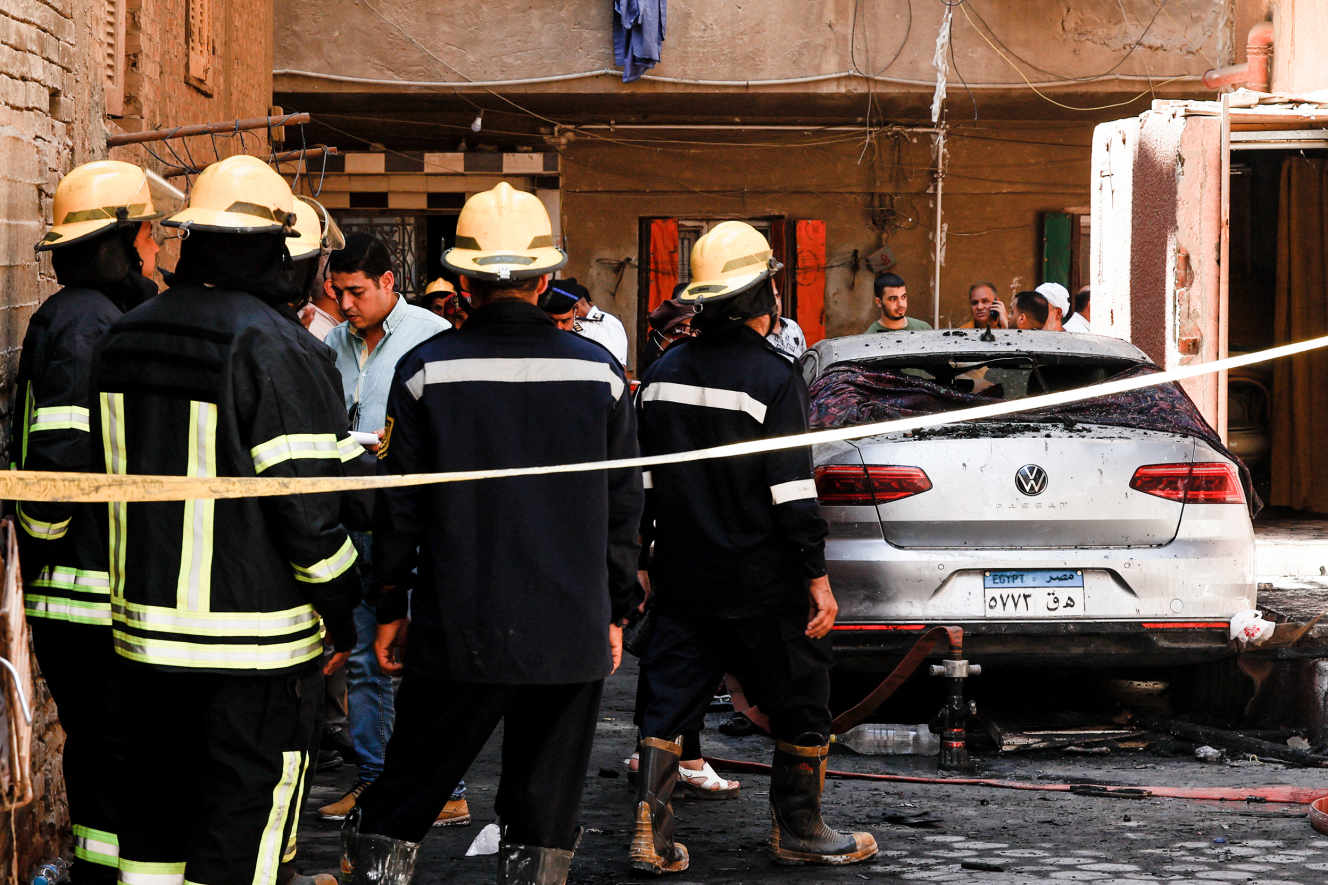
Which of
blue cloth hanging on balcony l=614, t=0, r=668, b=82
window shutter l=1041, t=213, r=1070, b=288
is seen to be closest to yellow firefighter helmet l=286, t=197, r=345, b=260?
blue cloth hanging on balcony l=614, t=0, r=668, b=82

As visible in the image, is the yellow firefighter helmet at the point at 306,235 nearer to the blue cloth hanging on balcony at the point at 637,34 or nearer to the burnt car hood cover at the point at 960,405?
→ the burnt car hood cover at the point at 960,405

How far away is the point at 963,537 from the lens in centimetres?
673

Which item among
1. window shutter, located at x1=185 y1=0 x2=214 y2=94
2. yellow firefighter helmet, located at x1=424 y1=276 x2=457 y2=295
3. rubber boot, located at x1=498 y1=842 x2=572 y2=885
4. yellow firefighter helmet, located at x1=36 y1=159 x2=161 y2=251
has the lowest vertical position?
rubber boot, located at x1=498 y1=842 x2=572 y2=885

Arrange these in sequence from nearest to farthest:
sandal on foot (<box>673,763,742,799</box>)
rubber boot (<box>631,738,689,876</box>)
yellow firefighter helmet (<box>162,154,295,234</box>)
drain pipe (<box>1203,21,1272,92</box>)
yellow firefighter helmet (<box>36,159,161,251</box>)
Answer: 1. yellow firefighter helmet (<box>162,154,295,234</box>)
2. yellow firefighter helmet (<box>36,159,161,251</box>)
3. rubber boot (<box>631,738,689,876</box>)
4. sandal on foot (<box>673,763,742,799</box>)
5. drain pipe (<box>1203,21,1272,92</box>)

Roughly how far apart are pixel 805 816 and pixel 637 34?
36.9 ft

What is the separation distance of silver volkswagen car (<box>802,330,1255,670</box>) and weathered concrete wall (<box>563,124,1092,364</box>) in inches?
450

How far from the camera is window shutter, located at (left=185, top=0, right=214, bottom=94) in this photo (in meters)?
9.67

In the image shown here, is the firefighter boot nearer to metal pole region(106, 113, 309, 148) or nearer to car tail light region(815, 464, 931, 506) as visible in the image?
car tail light region(815, 464, 931, 506)

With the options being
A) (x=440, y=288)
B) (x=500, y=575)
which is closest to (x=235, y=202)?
(x=500, y=575)

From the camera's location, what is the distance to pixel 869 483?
266 inches

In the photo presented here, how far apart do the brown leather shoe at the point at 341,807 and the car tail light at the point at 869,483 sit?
216cm

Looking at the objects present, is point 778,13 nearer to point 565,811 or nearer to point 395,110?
point 395,110

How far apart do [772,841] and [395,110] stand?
1298cm

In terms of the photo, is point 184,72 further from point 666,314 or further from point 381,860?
→ point 381,860
